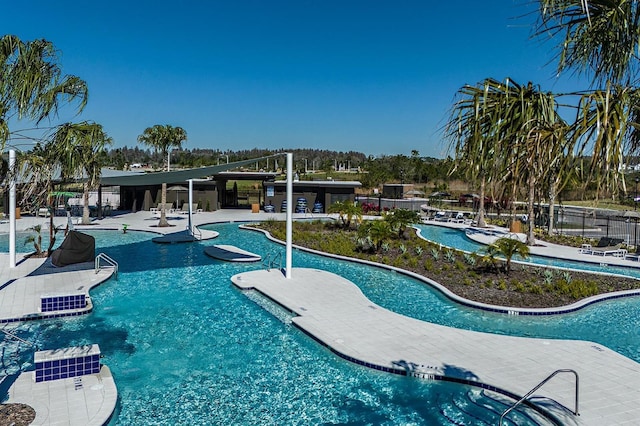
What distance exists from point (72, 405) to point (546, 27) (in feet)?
21.7

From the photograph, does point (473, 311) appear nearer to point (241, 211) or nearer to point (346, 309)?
point (346, 309)

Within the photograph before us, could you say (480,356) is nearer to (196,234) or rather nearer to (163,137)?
(196,234)

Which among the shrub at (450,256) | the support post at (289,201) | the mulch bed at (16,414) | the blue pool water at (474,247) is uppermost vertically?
the support post at (289,201)

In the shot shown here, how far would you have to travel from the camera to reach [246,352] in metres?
8.64

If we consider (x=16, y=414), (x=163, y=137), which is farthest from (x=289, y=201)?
(x=163, y=137)

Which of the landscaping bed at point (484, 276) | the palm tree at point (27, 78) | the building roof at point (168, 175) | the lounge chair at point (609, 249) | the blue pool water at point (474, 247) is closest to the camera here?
the palm tree at point (27, 78)

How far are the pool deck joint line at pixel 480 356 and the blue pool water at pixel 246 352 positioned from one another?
0.36 m

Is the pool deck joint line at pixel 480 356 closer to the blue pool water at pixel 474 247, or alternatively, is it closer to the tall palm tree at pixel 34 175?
the tall palm tree at pixel 34 175

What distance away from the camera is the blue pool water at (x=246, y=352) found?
6.58 meters

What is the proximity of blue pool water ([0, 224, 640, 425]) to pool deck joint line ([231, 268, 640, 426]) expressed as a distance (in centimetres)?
36

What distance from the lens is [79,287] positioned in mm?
12375

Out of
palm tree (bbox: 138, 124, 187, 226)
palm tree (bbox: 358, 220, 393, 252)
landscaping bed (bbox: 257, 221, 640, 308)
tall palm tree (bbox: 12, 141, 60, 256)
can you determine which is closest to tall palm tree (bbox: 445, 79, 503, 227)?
tall palm tree (bbox: 12, 141, 60, 256)

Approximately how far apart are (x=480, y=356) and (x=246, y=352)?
13.0 feet

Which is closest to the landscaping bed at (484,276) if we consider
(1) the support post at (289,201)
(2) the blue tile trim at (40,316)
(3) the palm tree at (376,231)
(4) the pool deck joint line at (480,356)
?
(3) the palm tree at (376,231)
